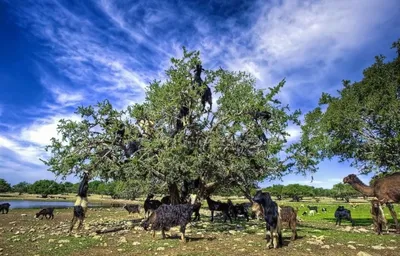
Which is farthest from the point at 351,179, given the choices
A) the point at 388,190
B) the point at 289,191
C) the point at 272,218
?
the point at 289,191

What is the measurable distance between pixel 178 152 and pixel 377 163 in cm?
1587

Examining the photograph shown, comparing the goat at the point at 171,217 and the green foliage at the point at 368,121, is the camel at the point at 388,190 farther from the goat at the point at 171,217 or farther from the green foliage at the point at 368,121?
the goat at the point at 171,217

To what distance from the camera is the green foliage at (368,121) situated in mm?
21094

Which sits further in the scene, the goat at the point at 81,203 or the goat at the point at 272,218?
the goat at the point at 81,203

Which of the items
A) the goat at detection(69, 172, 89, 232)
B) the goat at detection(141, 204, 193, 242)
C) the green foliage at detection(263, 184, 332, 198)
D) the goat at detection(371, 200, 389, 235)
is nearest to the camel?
the goat at detection(371, 200, 389, 235)

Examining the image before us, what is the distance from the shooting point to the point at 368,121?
22.9 meters

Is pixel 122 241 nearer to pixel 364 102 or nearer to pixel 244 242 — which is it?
pixel 244 242

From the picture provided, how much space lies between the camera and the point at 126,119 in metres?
20.0

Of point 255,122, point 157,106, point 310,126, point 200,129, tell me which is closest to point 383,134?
point 310,126

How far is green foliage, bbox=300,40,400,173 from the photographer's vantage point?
830 inches

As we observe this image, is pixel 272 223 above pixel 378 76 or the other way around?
the other way around

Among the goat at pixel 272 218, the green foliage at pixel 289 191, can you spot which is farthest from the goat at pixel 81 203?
the green foliage at pixel 289 191

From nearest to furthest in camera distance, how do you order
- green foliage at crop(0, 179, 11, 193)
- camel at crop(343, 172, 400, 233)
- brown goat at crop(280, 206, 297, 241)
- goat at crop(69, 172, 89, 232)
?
brown goat at crop(280, 206, 297, 241) < camel at crop(343, 172, 400, 233) < goat at crop(69, 172, 89, 232) < green foliage at crop(0, 179, 11, 193)

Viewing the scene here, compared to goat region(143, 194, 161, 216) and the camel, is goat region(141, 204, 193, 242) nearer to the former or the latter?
the camel
